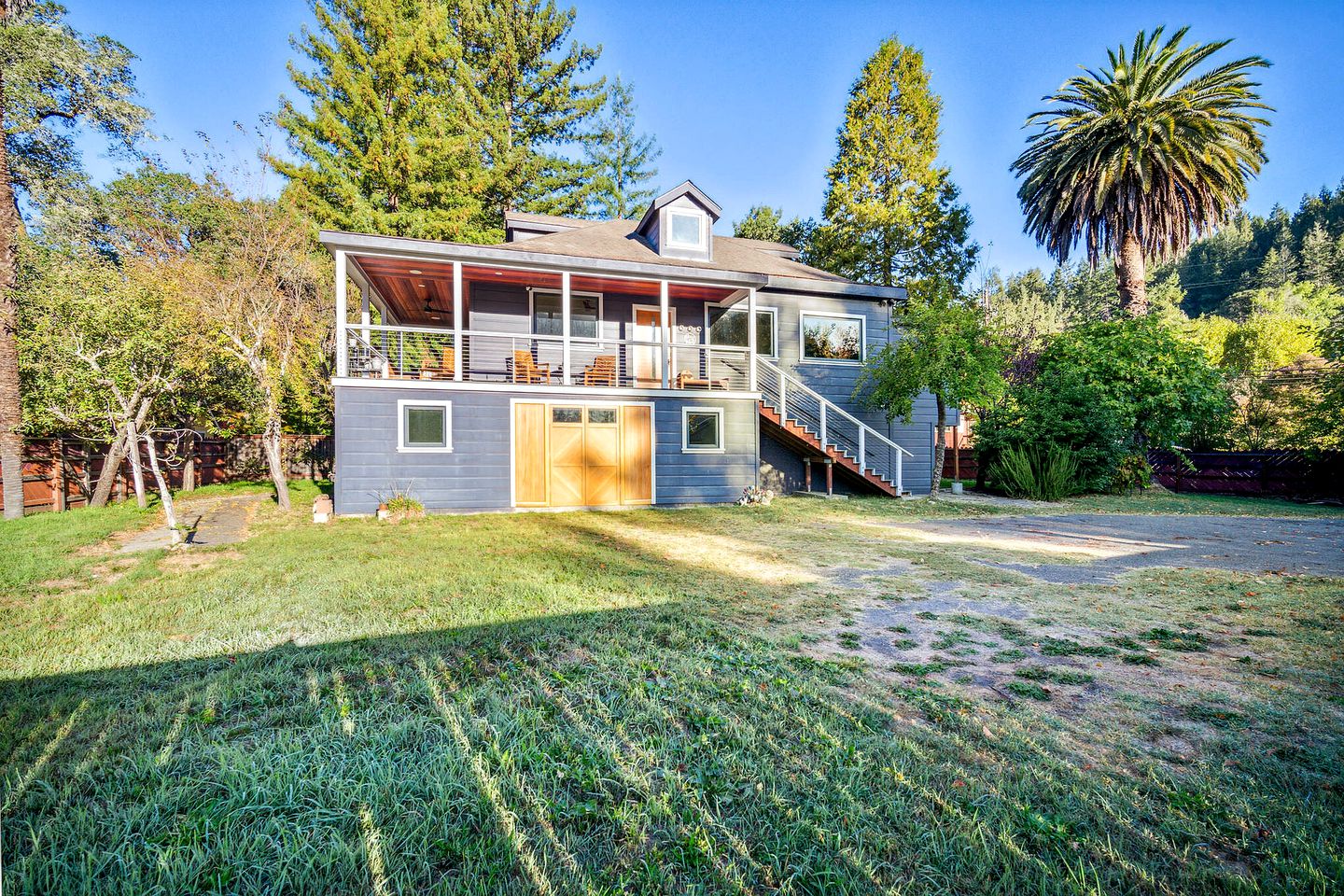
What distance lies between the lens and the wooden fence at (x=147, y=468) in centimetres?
1068

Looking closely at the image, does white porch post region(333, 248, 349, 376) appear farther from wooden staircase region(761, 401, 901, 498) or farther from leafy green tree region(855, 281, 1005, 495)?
leafy green tree region(855, 281, 1005, 495)

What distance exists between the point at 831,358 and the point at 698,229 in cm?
502

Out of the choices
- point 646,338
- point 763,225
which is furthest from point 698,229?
point 763,225

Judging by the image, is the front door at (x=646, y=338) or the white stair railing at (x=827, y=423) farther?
the front door at (x=646, y=338)

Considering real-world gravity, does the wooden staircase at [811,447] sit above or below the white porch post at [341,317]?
below


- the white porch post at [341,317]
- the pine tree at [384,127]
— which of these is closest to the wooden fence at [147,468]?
the white porch post at [341,317]

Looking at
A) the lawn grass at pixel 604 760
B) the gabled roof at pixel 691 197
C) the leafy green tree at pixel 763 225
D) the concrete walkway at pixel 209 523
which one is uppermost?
the leafy green tree at pixel 763 225

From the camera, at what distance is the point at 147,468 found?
38.0 feet

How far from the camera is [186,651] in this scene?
356cm

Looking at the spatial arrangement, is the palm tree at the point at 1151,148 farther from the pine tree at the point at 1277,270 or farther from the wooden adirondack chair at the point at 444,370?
the pine tree at the point at 1277,270

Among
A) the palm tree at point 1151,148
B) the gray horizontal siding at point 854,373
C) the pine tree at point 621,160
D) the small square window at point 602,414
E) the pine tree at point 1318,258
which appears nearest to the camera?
the small square window at point 602,414

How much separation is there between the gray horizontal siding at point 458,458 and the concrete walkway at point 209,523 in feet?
5.70

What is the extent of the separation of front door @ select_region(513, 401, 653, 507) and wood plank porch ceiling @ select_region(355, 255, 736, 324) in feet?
10.1

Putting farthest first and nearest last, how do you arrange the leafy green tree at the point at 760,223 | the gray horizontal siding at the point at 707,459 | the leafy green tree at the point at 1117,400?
1. the leafy green tree at the point at 760,223
2. the leafy green tree at the point at 1117,400
3. the gray horizontal siding at the point at 707,459
